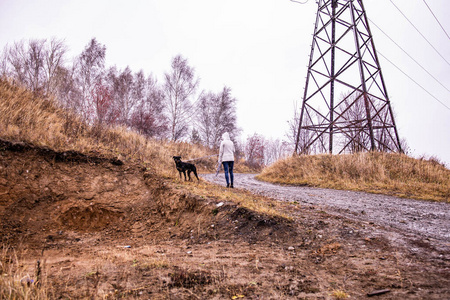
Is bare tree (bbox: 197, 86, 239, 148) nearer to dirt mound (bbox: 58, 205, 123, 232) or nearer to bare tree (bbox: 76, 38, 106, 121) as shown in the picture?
bare tree (bbox: 76, 38, 106, 121)

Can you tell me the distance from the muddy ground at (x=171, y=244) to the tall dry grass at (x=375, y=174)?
4742mm

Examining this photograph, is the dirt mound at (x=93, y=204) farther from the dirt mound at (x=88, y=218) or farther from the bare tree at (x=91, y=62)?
the bare tree at (x=91, y=62)

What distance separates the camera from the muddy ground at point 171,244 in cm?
192

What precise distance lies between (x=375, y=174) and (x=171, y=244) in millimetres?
8862

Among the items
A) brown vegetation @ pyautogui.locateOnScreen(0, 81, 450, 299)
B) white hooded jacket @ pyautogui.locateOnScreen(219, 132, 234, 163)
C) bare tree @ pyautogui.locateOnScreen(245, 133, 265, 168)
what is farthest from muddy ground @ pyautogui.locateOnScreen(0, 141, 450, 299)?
bare tree @ pyautogui.locateOnScreen(245, 133, 265, 168)

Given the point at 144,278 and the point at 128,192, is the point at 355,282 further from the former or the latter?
the point at 128,192

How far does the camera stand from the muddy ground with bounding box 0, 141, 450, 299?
1918 millimetres

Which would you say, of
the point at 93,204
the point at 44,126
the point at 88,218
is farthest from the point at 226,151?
the point at 44,126

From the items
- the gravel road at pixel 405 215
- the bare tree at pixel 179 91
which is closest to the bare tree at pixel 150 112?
the bare tree at pixel 179 91

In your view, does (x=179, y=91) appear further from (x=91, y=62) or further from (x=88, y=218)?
(x=88, y=218)

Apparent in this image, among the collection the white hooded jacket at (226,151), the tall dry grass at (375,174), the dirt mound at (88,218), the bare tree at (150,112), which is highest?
the bare tree at (150,112)

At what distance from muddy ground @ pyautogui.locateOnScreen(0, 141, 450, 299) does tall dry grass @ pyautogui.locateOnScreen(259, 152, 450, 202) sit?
4742 mm

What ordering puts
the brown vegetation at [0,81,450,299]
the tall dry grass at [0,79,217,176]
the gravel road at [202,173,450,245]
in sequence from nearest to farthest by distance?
the brown vegetation at [0,81,450,299]
the gravel road at [202,173,450,245]
the tall dry grass at [0,79,217,176]

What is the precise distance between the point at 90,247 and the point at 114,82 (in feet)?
86.5
